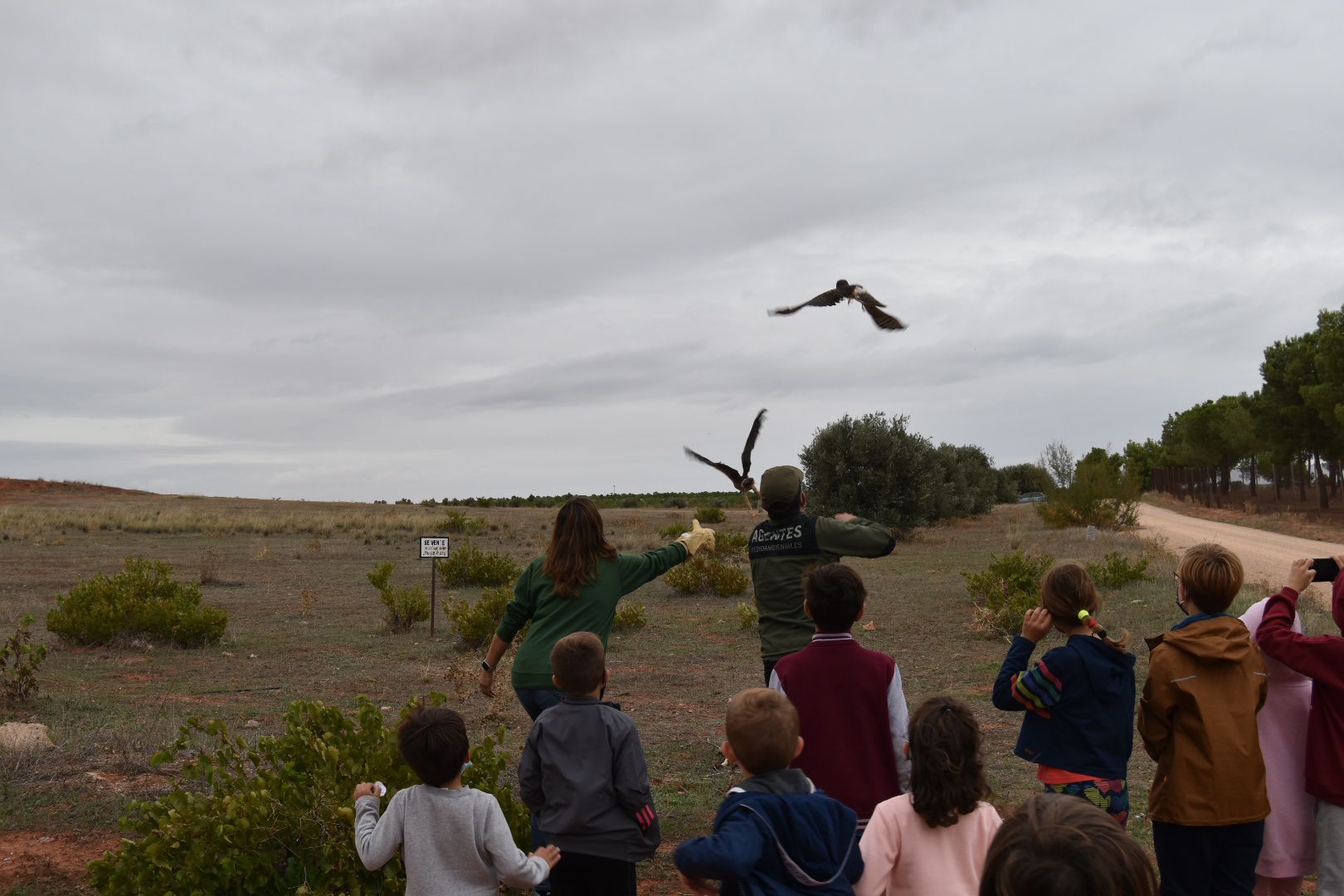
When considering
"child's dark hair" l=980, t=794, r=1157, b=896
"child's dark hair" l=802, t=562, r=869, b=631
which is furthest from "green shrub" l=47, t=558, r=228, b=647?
"child's dark hair" l=980, t=794, r=1157, b=896

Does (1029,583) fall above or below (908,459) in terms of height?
below

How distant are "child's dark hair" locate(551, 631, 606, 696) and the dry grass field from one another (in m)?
1.94

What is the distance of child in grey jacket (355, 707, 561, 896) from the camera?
3.04 m

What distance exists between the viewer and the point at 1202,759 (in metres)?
3.49

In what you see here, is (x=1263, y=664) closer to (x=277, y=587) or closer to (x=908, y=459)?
(x=277, y=587)

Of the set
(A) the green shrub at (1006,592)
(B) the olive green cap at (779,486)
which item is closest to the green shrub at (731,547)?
(A) the green shrub at (1006,592)

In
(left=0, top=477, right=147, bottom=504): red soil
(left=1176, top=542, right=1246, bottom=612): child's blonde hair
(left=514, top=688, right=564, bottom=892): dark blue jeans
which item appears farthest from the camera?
(left=0, top=477, right=147, bottom=504): red soil

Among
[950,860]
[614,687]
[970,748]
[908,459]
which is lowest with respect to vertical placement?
[614,687]

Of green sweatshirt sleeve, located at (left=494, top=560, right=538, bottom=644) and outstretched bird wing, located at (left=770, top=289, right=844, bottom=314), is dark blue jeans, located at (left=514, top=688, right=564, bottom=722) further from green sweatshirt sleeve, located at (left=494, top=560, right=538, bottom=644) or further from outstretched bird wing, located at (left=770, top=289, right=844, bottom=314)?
outstretched bird wing, located at (left=770, top=289, right=844, bottom=314)

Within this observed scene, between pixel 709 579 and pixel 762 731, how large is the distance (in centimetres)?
1503

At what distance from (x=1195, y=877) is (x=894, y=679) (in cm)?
132

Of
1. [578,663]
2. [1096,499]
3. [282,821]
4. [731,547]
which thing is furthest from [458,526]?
[578,663]

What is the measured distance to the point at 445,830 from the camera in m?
3.10

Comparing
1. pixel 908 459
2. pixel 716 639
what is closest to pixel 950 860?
pixel 716 639
